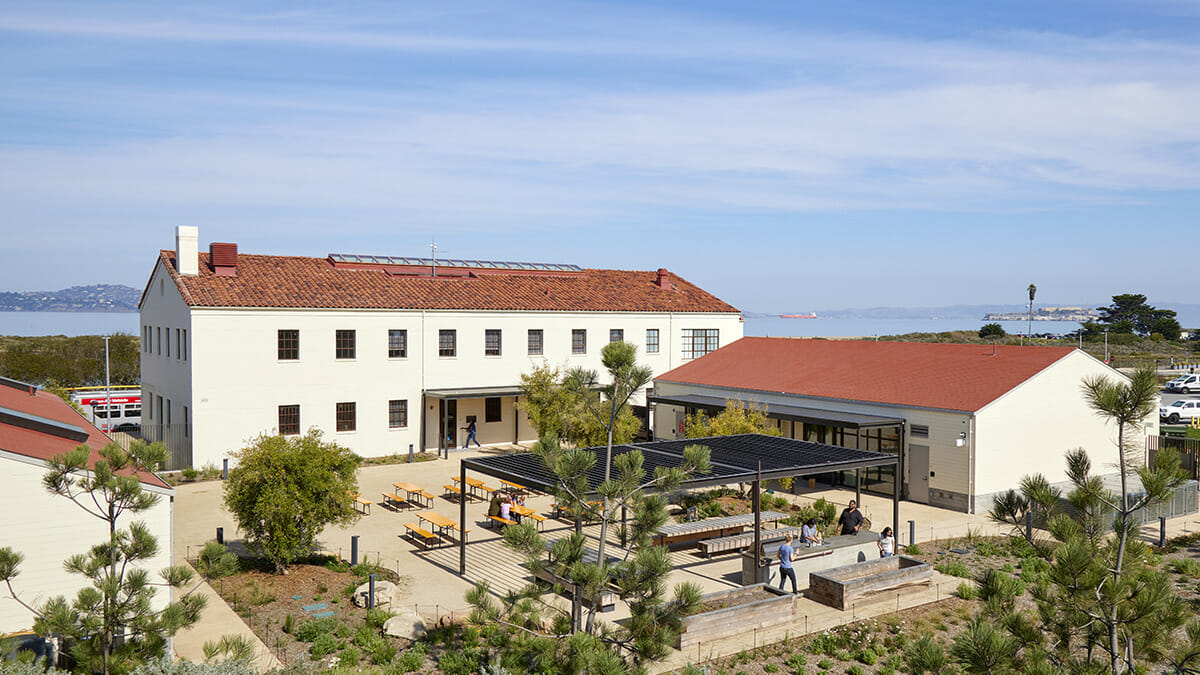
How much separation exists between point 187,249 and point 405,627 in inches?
827

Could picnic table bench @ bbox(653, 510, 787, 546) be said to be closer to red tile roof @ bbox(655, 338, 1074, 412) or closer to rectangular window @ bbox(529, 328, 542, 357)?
red tile roof @ bbox(655, 338, 1074, 412)

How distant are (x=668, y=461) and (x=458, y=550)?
17.5 ft

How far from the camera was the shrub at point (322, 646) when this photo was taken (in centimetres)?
1312

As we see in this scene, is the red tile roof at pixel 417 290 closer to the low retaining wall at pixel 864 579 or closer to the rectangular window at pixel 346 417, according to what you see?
the rectangular window at pixel 346 417

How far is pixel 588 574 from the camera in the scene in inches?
391

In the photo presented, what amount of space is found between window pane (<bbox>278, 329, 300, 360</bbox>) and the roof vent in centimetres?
313

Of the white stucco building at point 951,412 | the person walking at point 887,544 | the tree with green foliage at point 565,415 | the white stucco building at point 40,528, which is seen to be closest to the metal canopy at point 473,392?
the tree with green foliage at point 565,415

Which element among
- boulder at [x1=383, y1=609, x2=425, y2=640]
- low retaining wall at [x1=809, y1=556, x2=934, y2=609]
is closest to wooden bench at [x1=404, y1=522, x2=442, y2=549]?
boulder at [x1=383, y1=609, x2=425, y2=640]

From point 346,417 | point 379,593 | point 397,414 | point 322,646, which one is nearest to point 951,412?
point 379,593

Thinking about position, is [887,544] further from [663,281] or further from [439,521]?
[663,281]

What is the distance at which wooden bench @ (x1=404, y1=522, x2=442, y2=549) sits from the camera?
1989 cm

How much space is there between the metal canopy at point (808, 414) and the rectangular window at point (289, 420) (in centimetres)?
1308

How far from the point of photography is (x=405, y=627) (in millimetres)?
14227

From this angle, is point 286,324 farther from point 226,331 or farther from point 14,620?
point 14,620
